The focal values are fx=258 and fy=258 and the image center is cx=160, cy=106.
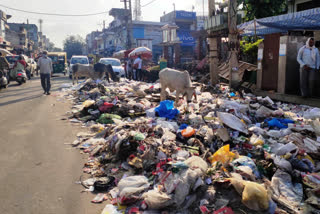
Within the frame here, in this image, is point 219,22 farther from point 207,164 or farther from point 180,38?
point 180,38

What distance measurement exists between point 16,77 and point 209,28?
1161 cm

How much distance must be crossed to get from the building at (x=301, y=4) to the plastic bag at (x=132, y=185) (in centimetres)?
1356

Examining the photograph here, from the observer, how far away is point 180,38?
3033 cm

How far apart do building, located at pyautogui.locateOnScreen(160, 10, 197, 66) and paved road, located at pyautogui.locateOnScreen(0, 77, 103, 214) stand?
19360 mm

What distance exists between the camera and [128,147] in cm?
442

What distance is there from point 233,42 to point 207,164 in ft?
23.0

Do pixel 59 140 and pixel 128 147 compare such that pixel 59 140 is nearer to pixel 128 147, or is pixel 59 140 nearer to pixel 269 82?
pixel 128 147

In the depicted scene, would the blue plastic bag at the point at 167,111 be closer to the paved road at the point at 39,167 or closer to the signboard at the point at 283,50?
the paved road at the point at 39,167

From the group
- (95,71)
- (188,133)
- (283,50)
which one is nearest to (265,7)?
(283,50)

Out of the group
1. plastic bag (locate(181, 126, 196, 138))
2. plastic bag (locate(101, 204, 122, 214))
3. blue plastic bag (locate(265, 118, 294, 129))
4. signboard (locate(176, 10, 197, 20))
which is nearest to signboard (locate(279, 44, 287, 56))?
blue plastic bag (locate(265, 118, 294, 129))

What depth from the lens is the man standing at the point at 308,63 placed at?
7.34 m

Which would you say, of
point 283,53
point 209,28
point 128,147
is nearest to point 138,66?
point 209,28

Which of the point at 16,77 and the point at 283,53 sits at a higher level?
the point at 283,53

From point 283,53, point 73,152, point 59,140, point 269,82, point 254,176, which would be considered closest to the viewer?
point 254,176
